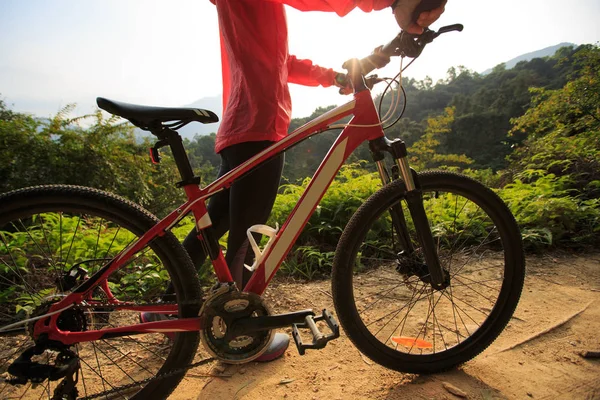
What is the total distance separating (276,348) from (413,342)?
0.85 metres

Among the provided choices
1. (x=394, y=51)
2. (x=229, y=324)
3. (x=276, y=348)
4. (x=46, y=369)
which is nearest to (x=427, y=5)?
(x=394, y=51)

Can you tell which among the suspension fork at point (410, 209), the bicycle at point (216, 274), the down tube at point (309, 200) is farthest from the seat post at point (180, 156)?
the suspension fork at point (410, 209)

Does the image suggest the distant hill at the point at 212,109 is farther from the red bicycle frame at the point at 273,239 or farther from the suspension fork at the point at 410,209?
the suspension fork at the point at 410,209

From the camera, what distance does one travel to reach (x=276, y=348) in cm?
192

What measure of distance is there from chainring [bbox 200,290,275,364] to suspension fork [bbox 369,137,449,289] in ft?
2.74

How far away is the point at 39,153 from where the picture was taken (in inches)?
231

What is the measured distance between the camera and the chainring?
4.86ft

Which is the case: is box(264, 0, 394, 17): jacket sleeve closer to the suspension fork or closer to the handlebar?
the handlebar

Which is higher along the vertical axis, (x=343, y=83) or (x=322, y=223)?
(x=343, y=83)

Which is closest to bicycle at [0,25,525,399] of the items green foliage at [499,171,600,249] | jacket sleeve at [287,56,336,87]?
jacket sleeve at [287,56,336,87]

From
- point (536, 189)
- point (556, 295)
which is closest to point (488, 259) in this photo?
point (556, 295)

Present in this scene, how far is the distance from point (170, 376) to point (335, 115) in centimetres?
148

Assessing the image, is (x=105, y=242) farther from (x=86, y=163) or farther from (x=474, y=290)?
(x=86, y=163)

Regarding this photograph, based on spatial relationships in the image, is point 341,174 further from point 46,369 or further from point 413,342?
point 46,369
